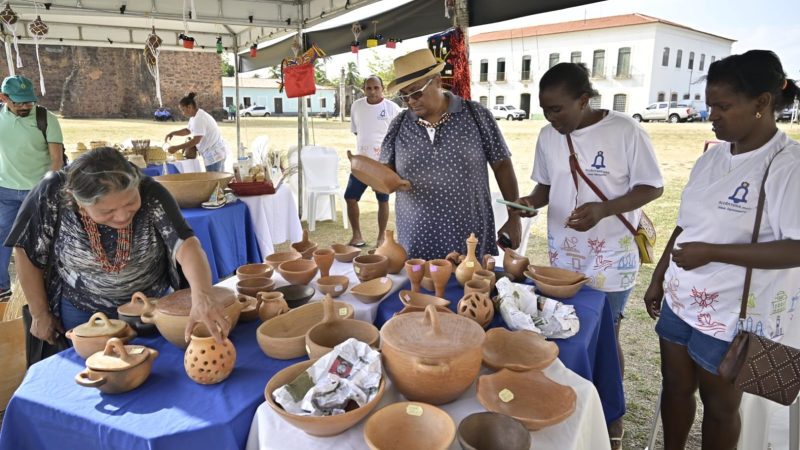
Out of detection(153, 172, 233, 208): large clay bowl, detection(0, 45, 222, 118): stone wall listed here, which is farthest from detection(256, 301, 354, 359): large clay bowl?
detection(0, 45, 222, 118): stone wall

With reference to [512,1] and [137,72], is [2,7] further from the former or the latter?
[137,72]

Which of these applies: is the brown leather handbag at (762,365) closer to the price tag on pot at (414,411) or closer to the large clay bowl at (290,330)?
the price tag on pot at (414,411)

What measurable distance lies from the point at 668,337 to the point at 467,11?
2708 millimetres

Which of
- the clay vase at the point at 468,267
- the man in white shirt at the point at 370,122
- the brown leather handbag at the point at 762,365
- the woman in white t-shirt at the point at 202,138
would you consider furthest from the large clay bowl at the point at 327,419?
the woman in white t-shirt at the point at 202,138

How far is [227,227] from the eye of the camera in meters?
3.58

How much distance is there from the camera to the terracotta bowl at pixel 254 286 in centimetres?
178

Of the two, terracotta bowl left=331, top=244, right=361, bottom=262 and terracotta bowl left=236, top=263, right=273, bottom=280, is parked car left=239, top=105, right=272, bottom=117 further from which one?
terracotta bowl left=236, top=263, right=273, bottom=280

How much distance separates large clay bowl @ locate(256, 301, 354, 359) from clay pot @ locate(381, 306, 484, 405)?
0.32m

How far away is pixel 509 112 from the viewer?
27.9m

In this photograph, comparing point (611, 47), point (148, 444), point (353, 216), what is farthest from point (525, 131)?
point (148, 444)

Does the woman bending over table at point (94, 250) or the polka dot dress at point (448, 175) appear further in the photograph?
the polka dot dress at point (448, 175)

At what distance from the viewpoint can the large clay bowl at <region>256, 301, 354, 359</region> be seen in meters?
1.33

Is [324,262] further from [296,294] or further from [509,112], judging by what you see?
[509,112]

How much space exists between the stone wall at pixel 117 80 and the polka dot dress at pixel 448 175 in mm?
20584
